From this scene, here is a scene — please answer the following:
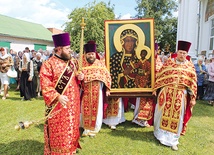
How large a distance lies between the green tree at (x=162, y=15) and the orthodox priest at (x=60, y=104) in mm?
31941

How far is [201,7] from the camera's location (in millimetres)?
14750

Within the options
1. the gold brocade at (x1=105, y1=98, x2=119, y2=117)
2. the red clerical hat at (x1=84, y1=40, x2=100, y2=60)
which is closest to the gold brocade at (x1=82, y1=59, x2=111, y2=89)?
the red clerical hat at (x1=84, y1=40, x2=100, y2=60)

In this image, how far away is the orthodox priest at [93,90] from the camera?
15.2ft

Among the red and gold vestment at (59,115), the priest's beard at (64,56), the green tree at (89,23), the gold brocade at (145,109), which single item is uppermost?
the green tree at (89,23)

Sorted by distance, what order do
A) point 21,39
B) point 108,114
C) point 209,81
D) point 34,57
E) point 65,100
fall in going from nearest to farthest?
1. point 65,100
2. point 108,114
3. point 209,81
4. point 34,57
5. point 21,39

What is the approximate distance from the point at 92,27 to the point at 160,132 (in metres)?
20.7

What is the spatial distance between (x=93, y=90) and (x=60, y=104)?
175cm

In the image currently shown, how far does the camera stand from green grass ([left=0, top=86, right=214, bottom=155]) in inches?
162


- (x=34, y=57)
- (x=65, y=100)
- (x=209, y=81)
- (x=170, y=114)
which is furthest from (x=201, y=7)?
(x=65, y=100)

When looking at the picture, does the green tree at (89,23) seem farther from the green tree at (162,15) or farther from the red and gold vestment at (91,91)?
the red and gold vestment at (91,91)

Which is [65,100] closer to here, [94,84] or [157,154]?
[94,84]

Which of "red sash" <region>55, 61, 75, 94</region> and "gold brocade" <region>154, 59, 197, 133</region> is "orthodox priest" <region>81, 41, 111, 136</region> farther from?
"red sash" <region>55, 61, 75, 94</region>

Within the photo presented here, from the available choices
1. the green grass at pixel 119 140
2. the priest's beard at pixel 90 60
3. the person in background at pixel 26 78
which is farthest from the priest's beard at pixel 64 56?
the person in background at pixel 26 78

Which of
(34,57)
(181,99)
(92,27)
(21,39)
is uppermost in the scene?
(92,27)
